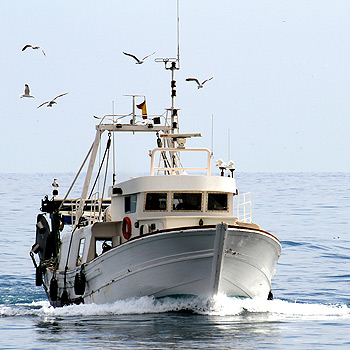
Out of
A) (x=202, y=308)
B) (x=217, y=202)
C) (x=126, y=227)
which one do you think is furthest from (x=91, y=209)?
(x=202, y=308)

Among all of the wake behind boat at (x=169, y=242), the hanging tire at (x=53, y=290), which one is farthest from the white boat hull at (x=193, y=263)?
the hanging tire at (x=53, y=290)

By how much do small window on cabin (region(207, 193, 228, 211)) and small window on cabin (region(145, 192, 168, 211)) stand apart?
1227 mm

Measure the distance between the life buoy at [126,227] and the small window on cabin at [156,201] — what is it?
73 centimetres

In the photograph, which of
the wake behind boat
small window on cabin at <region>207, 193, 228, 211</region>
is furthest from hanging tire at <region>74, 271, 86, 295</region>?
small window on cabin at <region>207, 193, 228, 211</region>

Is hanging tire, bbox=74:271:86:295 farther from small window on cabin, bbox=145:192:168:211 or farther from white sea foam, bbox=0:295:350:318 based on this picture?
small window on cabin, bbox=145:192:168:211

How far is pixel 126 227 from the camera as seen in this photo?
25906mm

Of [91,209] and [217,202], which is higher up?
[217,202]

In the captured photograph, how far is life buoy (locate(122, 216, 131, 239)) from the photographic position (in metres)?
25.8

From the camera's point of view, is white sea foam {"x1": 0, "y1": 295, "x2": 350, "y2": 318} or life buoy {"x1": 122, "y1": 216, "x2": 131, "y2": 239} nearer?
white sea foam {"x1": 0, "y1": 295, "x2": 350, "y2": 318}

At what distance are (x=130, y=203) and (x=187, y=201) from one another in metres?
1.74

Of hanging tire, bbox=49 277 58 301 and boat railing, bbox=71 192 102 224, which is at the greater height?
boat railing, bbox=71 192 102 224

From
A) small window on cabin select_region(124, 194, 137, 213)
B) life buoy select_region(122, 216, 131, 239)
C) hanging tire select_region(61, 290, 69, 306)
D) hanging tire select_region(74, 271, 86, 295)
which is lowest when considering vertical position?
hanging tire select_region(61, 290, 69, 306)

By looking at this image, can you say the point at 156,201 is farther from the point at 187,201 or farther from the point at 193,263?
the point at 193,263

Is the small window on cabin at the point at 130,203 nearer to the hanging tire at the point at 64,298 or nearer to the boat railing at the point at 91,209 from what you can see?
the boat railing at the point at 91,209
